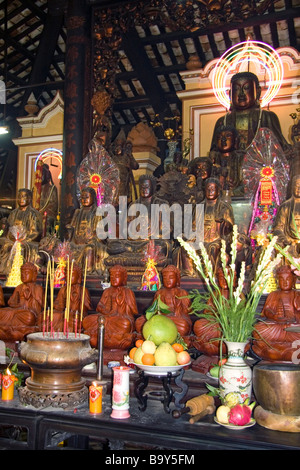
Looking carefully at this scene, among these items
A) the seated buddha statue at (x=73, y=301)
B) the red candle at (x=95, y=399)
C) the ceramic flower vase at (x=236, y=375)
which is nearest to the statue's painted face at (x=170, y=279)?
the seated buddha statue at (x=73, y=301)

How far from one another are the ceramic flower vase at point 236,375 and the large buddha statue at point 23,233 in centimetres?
419

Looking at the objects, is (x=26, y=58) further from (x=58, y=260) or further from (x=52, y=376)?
(x=52, y=376)

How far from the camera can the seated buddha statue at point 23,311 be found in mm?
4270

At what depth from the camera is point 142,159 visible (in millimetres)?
11258

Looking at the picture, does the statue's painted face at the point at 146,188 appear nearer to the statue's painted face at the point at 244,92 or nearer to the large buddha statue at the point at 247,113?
the large buddha statue at the point at 247,113

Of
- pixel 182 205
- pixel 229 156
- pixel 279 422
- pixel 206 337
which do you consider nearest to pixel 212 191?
pixel 182 205

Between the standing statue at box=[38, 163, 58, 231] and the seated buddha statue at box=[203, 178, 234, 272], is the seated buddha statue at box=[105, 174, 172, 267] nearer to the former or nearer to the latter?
the seated buddha statue at box=[203, 178, 234, 272]

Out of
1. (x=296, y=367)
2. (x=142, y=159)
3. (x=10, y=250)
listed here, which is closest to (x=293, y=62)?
(x=142, y=159)

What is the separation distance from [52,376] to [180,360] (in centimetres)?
69

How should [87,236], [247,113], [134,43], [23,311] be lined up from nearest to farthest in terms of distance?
[23,311]
[87,236]
[247,113]
[134,43]

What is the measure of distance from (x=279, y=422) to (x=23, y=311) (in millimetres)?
2684

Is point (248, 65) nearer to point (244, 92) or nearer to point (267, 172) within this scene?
point (244, 92)

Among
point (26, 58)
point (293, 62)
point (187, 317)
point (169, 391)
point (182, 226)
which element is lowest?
point (169, 391)

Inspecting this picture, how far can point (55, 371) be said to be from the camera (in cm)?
259
